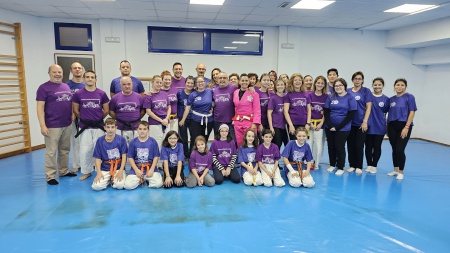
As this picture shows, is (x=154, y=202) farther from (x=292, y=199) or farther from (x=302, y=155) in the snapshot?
(x=302, y=155)

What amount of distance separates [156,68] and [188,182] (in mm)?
4164

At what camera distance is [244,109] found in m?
4.20

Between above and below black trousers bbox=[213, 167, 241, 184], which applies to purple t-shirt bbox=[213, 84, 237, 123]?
above

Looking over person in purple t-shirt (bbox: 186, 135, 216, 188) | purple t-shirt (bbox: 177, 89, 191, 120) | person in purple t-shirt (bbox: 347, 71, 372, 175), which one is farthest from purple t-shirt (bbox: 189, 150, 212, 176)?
person in purple t-shirt (bbox: 347, 71, 372, 175)

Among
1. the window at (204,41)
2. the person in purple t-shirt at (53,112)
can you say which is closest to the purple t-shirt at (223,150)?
the person in purple t-shirt at (53,112)

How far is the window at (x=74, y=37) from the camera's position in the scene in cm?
Result: 658

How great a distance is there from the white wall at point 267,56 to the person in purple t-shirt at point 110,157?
3479mm

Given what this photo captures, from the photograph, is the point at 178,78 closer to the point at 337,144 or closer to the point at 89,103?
the point at 89,103

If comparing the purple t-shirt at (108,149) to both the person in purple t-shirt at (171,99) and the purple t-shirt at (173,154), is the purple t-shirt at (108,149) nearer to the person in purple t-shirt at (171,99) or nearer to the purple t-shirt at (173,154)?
the purple t-shirt at (173,154)

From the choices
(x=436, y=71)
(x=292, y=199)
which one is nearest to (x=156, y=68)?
(x=292, y=199)

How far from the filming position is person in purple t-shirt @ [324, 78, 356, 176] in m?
4.26

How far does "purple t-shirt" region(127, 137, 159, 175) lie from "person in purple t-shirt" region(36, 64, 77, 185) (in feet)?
3.54

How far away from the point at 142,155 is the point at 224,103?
59.2 inches

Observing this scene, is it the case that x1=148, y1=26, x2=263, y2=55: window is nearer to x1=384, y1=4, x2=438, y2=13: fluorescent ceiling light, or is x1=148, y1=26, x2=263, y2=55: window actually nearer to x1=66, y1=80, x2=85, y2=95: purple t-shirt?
x1=66, y1=80, x2=85, y2=95: purple t-shirt
